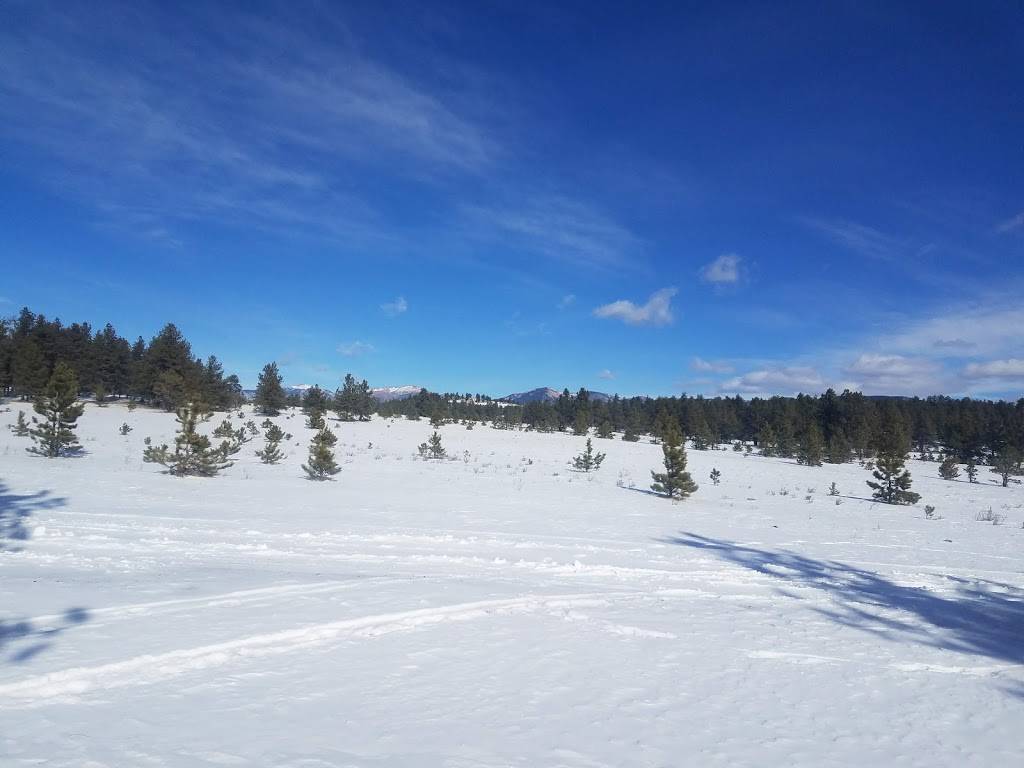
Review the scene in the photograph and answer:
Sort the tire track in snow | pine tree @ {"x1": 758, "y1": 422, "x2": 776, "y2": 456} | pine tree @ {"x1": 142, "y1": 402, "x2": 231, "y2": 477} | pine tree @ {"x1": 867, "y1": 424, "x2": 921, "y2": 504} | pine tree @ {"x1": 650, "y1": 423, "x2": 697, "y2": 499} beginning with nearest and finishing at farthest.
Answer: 1. the tire track in snow
2. pine tree @ {"x1": 142, "y1": 402, "x2": 231, "y2": 477}
3. pine tree @ {"x1": 650, "y1": 423, "x2": 697, "y2": 499}
4. pine tree @ {"x1": 867, "y1": 424, "x2": 921, "y2": 504}
5. pine tree @ {"x1": 758, "y1": 422, "x2": 776, "y2": 456}

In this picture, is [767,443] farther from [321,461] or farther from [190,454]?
[190,454]

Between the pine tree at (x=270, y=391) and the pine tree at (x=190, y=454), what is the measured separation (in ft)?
84.0

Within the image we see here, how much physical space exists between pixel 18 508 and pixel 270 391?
33.3 meters

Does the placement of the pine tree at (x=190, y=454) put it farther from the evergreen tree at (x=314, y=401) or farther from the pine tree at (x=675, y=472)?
the evergreen tree at (x=314, y=401)

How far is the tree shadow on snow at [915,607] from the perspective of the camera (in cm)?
623

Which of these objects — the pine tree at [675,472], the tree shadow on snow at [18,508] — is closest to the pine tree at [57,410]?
the tree shadow on snow at [18,508]

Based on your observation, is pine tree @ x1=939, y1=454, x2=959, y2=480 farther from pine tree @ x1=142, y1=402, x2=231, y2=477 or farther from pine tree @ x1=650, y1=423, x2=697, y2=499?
pine tree @ x1=142, y1=402, x2=231, y2=477

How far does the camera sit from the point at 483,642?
5.46 m

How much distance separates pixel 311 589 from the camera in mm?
6766

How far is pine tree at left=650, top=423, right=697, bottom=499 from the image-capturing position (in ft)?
61.5

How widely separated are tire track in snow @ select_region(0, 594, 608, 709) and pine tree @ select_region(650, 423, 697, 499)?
12.7m

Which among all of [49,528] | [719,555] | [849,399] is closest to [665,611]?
[719,555]

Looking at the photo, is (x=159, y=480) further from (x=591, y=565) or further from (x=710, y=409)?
(x=710, y=409)

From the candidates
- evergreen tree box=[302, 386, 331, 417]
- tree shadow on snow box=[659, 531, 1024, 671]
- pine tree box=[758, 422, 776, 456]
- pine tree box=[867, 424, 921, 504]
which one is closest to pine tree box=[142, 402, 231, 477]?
tree shadow on snow box=[659, 531, 1024, 671]
